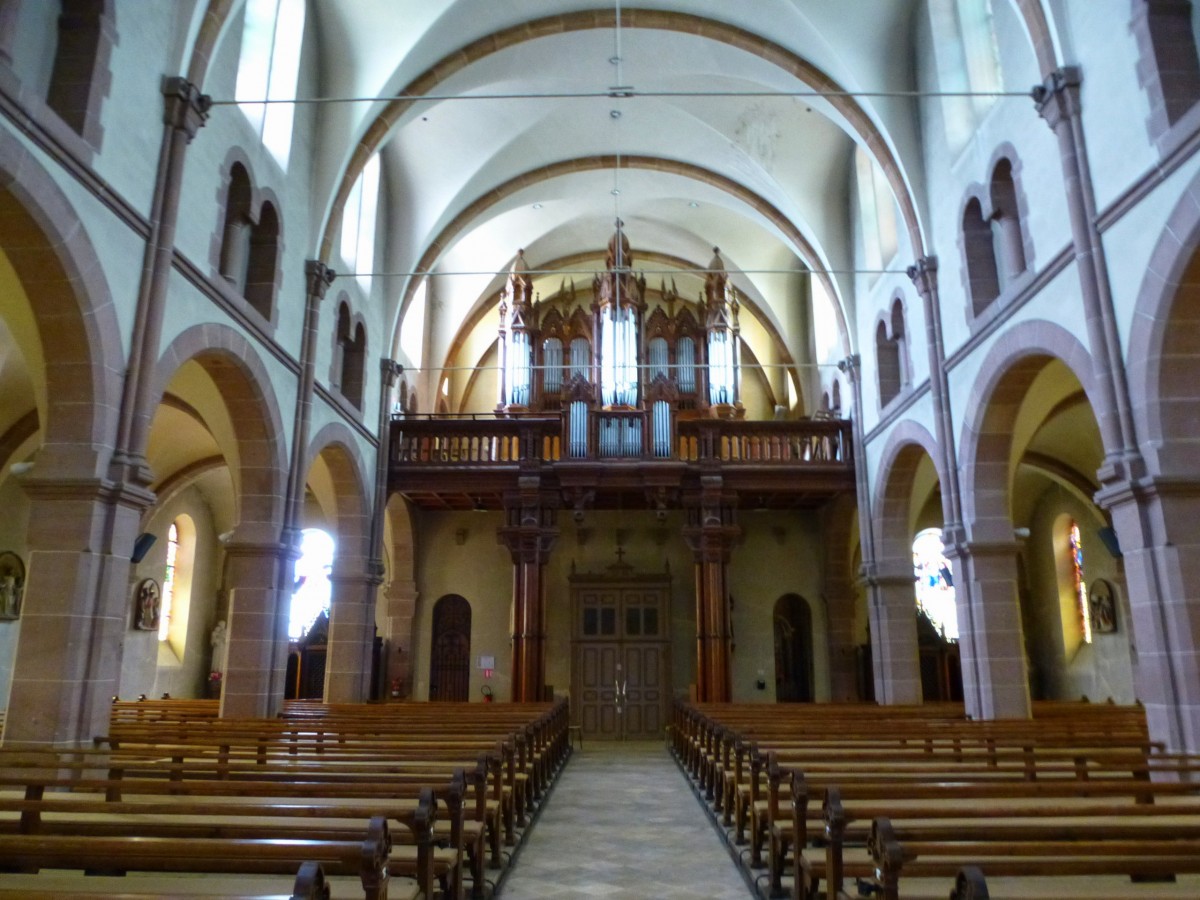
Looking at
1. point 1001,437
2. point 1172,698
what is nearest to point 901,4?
point 1001,437

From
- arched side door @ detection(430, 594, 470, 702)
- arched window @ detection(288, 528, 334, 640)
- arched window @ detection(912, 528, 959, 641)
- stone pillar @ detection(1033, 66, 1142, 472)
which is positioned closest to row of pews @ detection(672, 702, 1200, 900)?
stone pillar @ detection(1033, 66, 1142, 472)

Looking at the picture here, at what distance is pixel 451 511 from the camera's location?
69.2 ft

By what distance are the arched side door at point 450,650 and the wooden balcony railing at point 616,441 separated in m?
4.57

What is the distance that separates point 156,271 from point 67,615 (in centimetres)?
343

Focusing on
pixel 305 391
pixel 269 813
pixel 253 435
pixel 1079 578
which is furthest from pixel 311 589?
pixel 269 813

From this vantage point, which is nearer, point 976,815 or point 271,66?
point 976,815

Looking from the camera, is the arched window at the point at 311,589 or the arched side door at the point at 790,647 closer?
the arched side door at the point at 790,647

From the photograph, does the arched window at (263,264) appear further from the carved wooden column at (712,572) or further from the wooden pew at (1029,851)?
the wooden pew at (1029,851)

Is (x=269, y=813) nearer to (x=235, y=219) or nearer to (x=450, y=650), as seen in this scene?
(x=235, y=219)

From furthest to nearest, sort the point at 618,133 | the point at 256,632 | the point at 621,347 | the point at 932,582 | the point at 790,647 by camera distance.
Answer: the point at 932,582 → the point at 790,647 → the point at 621,347 → the point at 618,133 → the point at 256,632

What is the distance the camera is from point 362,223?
1641 cm

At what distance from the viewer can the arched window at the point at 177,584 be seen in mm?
20266

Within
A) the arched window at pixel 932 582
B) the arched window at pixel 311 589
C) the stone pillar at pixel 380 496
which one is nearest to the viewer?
the stone pillar at pixel 380 496

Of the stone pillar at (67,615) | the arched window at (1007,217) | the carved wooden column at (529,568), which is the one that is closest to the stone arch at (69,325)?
the stone pillar at (67,615)
